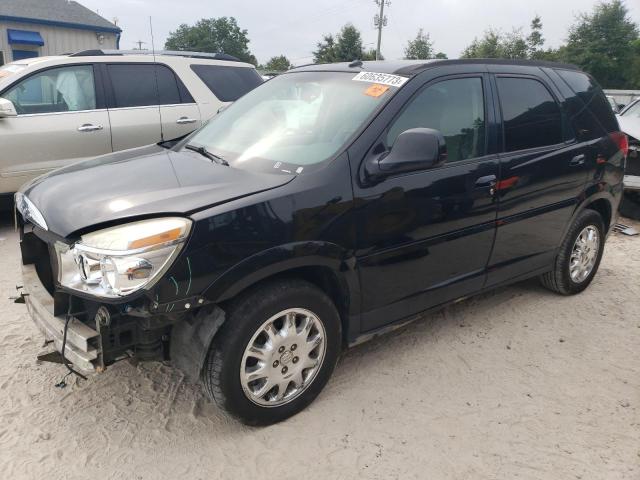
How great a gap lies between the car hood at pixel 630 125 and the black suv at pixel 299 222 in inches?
171

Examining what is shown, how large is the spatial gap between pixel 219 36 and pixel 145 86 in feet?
215

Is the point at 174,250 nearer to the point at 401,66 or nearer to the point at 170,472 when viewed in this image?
the point at 170,472

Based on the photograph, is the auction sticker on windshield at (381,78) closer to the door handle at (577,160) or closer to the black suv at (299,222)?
the black suv at (299,222)

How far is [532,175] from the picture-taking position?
145 inches

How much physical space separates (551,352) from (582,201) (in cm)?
129

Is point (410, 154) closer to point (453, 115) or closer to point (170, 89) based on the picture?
point (453, 115)

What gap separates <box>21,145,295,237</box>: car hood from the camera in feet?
7.91

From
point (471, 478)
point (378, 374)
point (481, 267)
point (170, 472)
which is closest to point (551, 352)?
point (481, 267)

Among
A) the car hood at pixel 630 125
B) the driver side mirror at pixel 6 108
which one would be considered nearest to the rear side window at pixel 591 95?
the car hood at pixel 630 125

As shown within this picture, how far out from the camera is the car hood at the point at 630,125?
24.7 feet

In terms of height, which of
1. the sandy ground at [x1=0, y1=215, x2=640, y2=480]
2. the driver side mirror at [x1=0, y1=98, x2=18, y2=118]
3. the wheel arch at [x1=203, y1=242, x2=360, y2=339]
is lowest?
the sandy ground at [x1=0, y1=215, x2=640, y2=480]

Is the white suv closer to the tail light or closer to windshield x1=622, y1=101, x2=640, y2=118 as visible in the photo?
the tail light

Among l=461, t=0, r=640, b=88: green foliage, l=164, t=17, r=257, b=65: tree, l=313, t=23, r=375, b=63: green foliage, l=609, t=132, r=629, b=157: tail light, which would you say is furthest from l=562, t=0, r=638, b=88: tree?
l=609, t=132, r=629, b=157: tail light

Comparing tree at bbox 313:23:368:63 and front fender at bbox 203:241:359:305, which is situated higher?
tree at bbox 313:23:368:63
